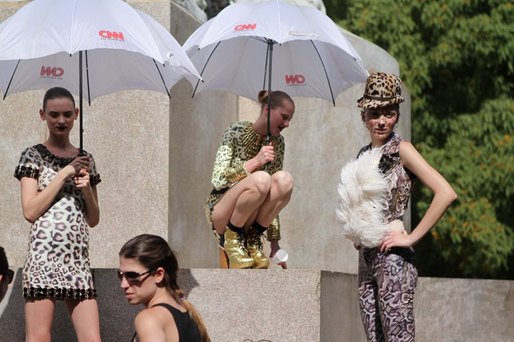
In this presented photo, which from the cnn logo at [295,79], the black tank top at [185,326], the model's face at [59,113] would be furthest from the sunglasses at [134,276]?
the cnn logo at [295,79]

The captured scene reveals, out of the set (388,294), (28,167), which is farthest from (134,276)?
(28,167)

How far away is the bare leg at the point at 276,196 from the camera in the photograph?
29.4 feet

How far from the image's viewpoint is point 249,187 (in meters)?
8.86

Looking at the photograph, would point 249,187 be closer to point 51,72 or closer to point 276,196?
point 276,196

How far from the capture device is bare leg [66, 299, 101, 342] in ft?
25.0

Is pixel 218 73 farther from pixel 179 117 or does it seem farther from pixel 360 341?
pixel 360 341

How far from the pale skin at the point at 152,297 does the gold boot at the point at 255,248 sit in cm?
324

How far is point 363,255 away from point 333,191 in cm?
497

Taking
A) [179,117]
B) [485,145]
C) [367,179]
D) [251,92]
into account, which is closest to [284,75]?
[251,92]

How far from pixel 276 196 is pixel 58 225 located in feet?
5.70

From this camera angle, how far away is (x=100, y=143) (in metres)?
10.5

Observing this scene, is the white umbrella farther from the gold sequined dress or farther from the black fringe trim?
the black fringe trim

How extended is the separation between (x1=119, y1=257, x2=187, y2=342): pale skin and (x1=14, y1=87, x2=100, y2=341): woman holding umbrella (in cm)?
177

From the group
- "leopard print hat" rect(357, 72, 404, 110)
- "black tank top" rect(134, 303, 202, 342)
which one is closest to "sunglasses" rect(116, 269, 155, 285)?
"black tank top" rect(134, 303, 202, 342)
